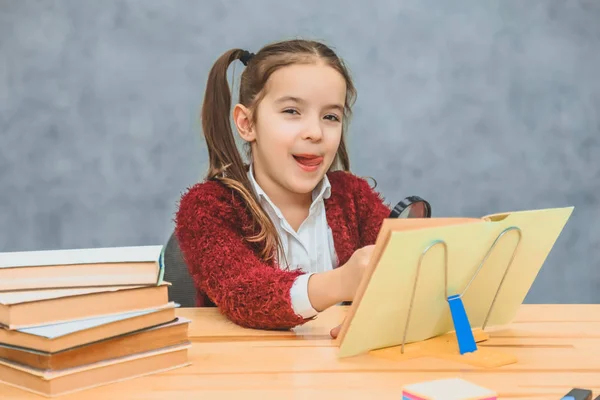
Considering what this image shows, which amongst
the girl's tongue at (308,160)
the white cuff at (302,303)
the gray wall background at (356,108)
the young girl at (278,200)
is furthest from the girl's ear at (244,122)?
the gray wall background at (356,108)

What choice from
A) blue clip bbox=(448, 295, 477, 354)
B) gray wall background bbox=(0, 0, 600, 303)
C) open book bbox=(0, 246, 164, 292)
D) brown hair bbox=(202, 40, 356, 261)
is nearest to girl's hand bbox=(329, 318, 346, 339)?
blue clip bbox=(448, 295, 477, 354)

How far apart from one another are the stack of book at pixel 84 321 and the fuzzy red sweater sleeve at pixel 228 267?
0.72ft

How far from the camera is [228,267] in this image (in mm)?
1215

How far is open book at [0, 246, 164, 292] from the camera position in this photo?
86 cm

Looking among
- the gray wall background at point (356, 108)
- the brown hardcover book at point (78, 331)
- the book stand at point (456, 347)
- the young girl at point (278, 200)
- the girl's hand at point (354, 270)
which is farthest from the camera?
the gray wall background at point (356, 108)

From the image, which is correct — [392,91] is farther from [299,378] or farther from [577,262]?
[299,378]

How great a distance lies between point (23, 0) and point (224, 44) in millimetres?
623

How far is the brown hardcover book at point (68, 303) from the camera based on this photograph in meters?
0.81

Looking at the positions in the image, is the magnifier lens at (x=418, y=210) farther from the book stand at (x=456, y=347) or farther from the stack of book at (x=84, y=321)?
the stack of book at (x=84, y=321)

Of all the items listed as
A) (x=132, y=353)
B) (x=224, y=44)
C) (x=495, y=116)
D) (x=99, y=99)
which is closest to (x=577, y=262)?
(x=495, y=116)

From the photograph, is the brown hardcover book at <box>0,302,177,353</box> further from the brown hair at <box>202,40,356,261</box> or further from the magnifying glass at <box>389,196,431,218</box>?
the brown hair at <box>202,40,356,261</box>

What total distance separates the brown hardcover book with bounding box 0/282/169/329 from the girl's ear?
2.22ft

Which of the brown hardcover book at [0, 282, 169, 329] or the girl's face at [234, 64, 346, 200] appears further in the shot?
the girl's face at [234, 64, 346, 200]

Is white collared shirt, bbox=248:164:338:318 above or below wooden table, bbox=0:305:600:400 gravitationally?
above
